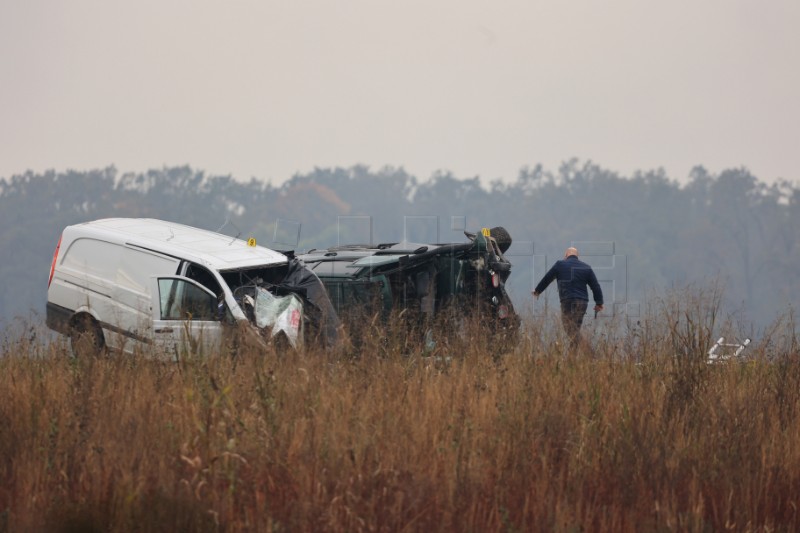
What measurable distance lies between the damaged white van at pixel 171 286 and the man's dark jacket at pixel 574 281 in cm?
363

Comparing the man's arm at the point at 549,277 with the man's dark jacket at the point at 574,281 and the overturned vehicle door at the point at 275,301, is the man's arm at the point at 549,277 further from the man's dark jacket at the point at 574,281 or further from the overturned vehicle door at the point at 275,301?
the overturned vehicle door at the point at 275,301

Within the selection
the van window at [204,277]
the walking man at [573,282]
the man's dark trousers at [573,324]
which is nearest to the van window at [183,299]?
the van window at [204,277]

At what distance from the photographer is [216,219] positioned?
458 ft

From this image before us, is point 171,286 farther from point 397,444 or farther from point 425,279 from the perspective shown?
point 397,444

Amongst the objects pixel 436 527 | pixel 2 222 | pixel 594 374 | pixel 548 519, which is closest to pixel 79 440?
pixel 436 527

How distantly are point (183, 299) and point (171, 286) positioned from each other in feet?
0.69

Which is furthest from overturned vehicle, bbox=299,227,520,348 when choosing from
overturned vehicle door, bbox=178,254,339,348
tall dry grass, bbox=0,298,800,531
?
tall dry grass, bbox=0,298,800,531

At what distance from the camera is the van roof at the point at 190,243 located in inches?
558

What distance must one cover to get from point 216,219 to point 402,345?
129032mm

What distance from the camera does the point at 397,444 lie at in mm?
8172

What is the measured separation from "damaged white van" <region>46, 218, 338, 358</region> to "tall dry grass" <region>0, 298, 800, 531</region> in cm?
301

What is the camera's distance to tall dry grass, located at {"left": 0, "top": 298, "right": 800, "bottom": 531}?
725 centimetres

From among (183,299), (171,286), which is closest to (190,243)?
(171,286)

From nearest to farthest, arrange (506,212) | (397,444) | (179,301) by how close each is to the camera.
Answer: (397,444) → (179,301) → (506,212)
